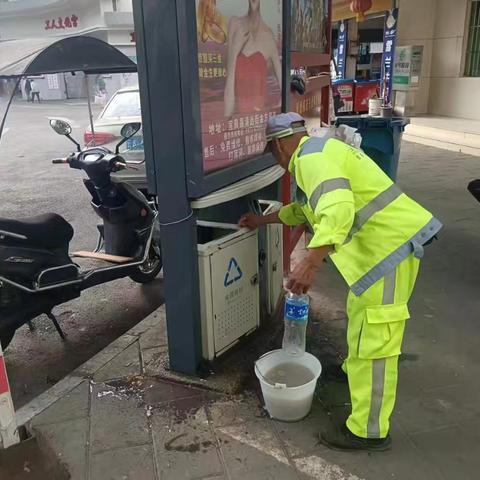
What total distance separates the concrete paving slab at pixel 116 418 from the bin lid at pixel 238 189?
43.1 inches

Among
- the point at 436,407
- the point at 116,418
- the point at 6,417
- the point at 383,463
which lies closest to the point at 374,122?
the point at 436,407

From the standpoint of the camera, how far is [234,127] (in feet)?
9.44

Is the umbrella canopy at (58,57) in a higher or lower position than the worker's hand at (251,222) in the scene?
higher

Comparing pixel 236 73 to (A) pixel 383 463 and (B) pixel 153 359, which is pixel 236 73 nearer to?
(B) pixel 153 359

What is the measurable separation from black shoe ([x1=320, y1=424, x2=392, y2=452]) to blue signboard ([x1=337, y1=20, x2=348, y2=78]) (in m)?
17.5

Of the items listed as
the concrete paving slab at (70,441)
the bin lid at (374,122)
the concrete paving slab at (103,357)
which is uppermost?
the bin lid at (374,122)

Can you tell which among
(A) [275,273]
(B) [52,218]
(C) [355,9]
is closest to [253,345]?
(A) [275,273]

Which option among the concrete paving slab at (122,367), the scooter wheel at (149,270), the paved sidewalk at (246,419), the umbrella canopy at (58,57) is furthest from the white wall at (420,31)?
the concrete paving slab at (122,367)

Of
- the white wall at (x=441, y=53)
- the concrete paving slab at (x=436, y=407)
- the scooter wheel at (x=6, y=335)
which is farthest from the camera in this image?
the white wall at (x=441, y=53)

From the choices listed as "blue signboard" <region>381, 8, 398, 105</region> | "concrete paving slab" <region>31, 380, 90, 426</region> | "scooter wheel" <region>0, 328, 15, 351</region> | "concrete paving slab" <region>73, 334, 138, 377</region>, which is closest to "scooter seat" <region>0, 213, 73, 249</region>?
"scooter wheel" <region>0, 328, 15, 351</region>

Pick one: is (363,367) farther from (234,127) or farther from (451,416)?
(234,127)

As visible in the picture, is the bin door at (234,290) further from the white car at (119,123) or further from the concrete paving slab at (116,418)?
the white car at (119,123)

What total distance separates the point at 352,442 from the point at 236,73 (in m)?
1.95

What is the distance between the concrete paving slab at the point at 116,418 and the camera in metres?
2.49
